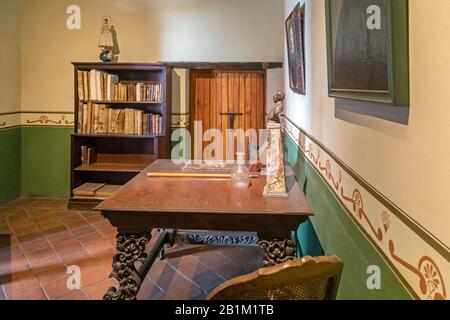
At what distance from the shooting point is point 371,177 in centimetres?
132

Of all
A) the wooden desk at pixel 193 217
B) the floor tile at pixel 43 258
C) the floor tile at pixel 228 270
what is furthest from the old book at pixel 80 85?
the wooden desk at pixel 193 217

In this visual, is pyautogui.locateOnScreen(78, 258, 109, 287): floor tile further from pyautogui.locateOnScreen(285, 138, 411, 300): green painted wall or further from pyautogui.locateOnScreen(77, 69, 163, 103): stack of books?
pyautogui.locateOnScreen(77, 69, 163, 103): stack of books

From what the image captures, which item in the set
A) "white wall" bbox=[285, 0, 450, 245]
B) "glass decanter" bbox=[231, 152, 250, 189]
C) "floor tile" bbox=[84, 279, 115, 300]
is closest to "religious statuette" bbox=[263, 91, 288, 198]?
"glass decanter" bbox=[231, 152, 250, 189]

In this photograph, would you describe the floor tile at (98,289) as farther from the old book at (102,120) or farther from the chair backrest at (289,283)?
the old book at (102,120)

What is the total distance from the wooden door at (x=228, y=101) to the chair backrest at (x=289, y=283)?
4.02 m

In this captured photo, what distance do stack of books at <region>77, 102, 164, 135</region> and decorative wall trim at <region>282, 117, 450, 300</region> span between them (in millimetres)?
3097

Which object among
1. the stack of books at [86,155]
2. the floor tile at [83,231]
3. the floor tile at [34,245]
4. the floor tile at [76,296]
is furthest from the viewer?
the stack of books at [86,155]

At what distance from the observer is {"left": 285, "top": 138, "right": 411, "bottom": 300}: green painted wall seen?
118cm

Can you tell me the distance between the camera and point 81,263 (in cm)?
303

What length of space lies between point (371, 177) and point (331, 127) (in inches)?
27.1

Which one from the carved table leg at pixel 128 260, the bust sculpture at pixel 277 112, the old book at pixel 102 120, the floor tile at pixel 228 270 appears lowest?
the floor tile at pixel 228 270

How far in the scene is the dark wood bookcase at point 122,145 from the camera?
14.7 feet

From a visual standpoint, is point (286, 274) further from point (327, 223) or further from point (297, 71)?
point (297, 71)

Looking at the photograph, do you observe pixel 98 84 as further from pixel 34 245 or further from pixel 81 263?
pixel 81 263
